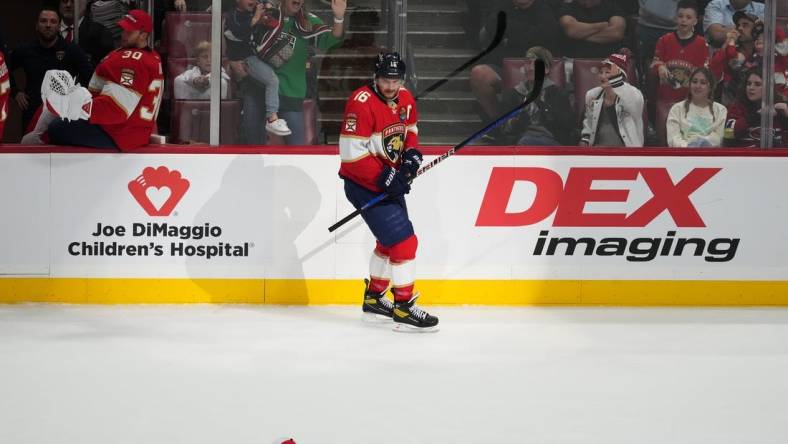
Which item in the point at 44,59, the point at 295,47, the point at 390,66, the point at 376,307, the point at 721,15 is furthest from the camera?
the point at 44,59

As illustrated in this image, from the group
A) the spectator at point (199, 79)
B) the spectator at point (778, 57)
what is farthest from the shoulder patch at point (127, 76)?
the spectator at point (778, 57)

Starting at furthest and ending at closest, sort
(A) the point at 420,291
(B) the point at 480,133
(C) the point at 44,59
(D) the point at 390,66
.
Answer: (C) the point at 44,59, (A) the point at 420,291, (B) the point at 480,133, (D) the point at 390,66

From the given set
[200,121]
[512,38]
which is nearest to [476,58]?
[512,38]

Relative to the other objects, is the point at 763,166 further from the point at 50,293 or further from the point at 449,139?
the point at 50,293

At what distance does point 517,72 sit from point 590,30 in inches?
18.3

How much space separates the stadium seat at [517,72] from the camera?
271 inches

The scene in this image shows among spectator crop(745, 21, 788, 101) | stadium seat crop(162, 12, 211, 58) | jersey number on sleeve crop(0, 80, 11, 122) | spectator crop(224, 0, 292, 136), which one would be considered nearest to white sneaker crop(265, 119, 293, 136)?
spectator crop(224, 0, 292, 136)

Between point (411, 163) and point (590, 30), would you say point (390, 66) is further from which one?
point (590, 30)

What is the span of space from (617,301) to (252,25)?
97.4 inches

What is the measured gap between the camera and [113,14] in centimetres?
712

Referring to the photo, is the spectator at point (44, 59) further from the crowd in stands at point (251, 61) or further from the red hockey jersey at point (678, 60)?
the red hockey jersey at point (678, 60)

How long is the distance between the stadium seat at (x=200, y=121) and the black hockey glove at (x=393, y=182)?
1086 mm

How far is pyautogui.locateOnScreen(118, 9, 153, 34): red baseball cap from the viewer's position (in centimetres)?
651

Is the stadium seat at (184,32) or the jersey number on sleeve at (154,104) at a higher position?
the stadium seat at (184,32)
